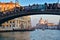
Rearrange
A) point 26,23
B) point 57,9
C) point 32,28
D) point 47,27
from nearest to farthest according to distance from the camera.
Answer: point 57,9 < point 32,28 < point 26,23 < point 47,27

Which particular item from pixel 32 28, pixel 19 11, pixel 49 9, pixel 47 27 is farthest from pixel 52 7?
pixel 47 27

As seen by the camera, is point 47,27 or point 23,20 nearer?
point 23,20

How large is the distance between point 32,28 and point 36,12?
143ft

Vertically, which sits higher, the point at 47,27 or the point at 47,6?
the point at 47,6

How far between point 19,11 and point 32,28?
4293cm

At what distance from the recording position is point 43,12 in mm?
30375

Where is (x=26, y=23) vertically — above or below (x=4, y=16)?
below

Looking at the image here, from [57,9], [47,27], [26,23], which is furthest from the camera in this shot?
[47,27]

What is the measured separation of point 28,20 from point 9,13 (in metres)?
50.4

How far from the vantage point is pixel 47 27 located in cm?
8694

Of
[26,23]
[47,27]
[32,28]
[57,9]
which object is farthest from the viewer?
[47,27]

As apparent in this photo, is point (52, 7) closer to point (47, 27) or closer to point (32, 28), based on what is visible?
point (32, 28)

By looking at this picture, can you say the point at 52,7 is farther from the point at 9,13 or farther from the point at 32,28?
the point at 32,28

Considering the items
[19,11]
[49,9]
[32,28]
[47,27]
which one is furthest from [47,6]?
[47,27]
